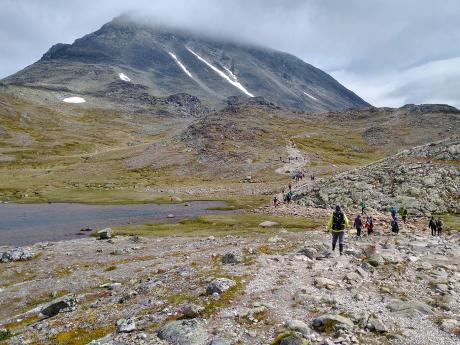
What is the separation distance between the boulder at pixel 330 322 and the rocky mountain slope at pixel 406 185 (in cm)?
4812

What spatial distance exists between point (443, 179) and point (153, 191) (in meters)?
70.7

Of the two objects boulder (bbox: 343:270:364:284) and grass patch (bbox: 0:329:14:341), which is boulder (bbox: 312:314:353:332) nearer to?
boulder (bbox: 343:270:364:284)

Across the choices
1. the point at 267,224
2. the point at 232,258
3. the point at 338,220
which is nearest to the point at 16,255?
the point at 232,258

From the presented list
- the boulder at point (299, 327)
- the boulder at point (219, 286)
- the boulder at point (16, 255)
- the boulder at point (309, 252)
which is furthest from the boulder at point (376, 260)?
the boulder at point (16, 255)

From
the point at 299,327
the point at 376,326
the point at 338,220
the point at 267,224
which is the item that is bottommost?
the point at 299,327

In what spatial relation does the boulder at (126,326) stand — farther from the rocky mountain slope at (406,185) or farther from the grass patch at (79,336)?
the rocky mountain slope at (406,185)

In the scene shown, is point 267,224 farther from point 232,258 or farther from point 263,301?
point 263,301

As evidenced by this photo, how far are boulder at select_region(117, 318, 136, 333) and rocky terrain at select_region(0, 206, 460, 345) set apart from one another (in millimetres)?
46

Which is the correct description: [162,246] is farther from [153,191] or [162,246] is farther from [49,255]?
[153,191]

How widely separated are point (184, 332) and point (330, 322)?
20.2 feet

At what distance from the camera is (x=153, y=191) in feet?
372

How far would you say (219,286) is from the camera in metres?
22.5

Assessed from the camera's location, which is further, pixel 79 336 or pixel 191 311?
pixel 79 336

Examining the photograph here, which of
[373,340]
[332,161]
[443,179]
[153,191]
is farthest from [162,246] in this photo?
[332,161]
